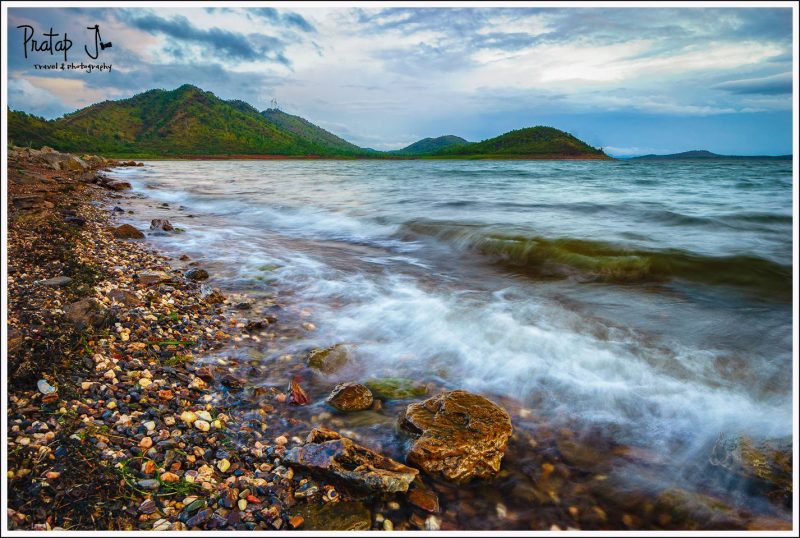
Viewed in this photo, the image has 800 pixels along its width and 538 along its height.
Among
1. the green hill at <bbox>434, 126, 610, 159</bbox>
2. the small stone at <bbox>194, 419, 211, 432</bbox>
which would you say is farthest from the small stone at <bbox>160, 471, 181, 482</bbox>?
the green hill at <bbox>434, 126, 610, 159</bbox>

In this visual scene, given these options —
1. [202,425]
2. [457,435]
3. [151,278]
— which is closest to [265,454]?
[202,425]

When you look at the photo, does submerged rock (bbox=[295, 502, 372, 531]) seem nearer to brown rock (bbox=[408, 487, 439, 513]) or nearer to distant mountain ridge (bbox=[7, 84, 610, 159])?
brown rock (bbox=[408, 487, 439, 513])

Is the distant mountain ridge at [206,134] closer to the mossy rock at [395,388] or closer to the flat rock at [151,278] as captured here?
the flat rock at [151,278]

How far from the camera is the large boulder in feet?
10.2

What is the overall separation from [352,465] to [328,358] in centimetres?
187

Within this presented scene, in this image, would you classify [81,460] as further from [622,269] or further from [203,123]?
[203,123]

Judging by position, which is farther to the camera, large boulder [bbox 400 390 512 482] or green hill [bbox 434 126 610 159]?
green hill [bbox 434 126 610 159]

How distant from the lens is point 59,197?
1368 centimetres

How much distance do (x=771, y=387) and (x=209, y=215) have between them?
17.0 meters

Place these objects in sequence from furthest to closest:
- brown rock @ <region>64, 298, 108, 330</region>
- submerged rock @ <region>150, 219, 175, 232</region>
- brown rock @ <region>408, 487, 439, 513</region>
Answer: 1. submerged rock @ <region>150, 219, 175, 232</region>
2. brown rock @ <region>64, 298, 108, 330</region>
3. brown rock @ <region>408, 487, 439, 513</region>

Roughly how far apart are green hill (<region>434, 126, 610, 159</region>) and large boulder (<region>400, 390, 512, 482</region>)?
139136 millimetres

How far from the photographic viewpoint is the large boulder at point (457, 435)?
310cm

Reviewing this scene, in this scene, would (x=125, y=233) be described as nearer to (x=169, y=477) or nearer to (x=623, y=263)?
(x=169, y=477)

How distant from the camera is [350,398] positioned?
154 inches
